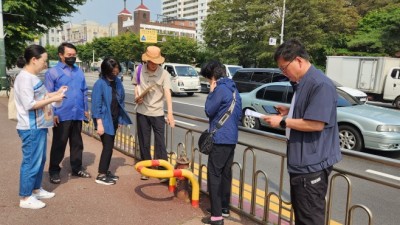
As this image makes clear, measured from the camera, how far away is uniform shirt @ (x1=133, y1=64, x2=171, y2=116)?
414 centimetres

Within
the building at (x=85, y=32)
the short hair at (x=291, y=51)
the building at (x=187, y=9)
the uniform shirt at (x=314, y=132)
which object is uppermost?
the building at (x=187, y=9)

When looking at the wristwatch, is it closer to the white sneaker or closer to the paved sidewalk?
the paved sidewalk

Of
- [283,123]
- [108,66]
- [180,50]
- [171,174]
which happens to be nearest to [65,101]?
[108,66]

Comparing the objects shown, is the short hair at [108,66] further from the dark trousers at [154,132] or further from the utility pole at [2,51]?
the utility pole at [2,51]

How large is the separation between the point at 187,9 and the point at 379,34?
4302 inches

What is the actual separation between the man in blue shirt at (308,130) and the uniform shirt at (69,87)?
2.79 meters

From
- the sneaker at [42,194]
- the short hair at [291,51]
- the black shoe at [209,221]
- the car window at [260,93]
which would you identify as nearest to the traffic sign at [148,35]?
the car window at [260,93]

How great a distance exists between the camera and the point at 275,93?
8.66 m

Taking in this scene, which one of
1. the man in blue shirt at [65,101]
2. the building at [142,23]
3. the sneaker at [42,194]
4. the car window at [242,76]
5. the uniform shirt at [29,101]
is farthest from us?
the building at [142,23]

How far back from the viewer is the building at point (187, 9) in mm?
116806

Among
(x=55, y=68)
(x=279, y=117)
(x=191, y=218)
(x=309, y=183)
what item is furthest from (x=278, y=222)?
(x=55, y=68)

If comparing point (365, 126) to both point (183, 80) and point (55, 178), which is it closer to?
point (55, 178)

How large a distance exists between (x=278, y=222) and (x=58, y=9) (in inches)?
586

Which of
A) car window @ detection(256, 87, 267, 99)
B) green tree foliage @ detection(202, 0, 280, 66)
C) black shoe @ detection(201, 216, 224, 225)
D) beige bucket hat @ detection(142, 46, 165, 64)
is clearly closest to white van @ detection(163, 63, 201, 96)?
car window @ detection(256, 87, 267, 99)
